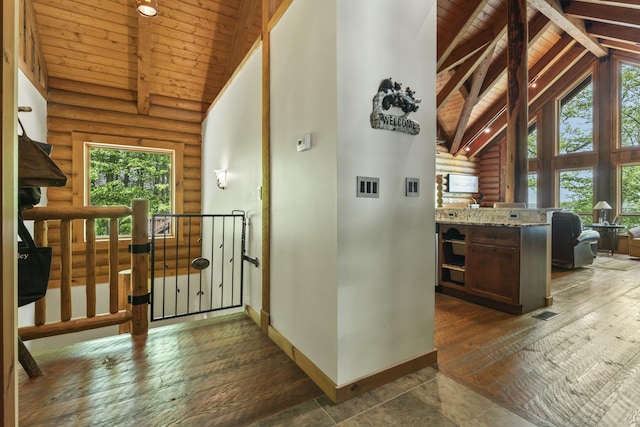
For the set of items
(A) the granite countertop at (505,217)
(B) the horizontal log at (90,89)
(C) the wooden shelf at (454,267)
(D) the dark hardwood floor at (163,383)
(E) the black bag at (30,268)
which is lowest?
(D) the dark hardwood floor at (163,383)

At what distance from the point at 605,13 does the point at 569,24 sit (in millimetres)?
733

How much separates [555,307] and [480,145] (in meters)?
7.55

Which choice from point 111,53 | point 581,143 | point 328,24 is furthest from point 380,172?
point 581,143

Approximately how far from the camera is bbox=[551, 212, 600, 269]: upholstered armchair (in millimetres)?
4918

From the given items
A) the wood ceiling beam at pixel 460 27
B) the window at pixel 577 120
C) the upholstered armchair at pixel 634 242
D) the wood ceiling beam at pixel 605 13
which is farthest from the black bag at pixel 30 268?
the window at pixel 577 120

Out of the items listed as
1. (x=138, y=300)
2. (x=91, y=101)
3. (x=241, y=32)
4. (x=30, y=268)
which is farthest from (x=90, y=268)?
(x=241, y=32)

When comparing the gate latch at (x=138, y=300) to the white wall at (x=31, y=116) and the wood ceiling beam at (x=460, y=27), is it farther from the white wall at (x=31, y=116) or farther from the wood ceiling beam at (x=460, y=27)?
the wood ceiling beam at (x=460, y=27)

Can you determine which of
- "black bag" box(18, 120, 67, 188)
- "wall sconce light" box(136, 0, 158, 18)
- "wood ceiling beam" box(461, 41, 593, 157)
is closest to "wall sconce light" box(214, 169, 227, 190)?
"wall sconce light" box(136, 0, 158, 18)

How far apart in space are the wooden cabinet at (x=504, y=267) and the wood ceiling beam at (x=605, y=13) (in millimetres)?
5313

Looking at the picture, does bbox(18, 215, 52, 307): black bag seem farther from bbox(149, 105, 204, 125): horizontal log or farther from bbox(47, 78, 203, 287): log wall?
bbox(149, 105, 204, 125): horizontal log

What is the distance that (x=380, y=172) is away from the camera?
6.01 feet

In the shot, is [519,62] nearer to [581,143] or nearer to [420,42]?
[420,42]

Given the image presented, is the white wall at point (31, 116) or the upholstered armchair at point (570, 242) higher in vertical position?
the white wall at point (31, 116)

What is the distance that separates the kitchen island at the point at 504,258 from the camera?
2.97 m
